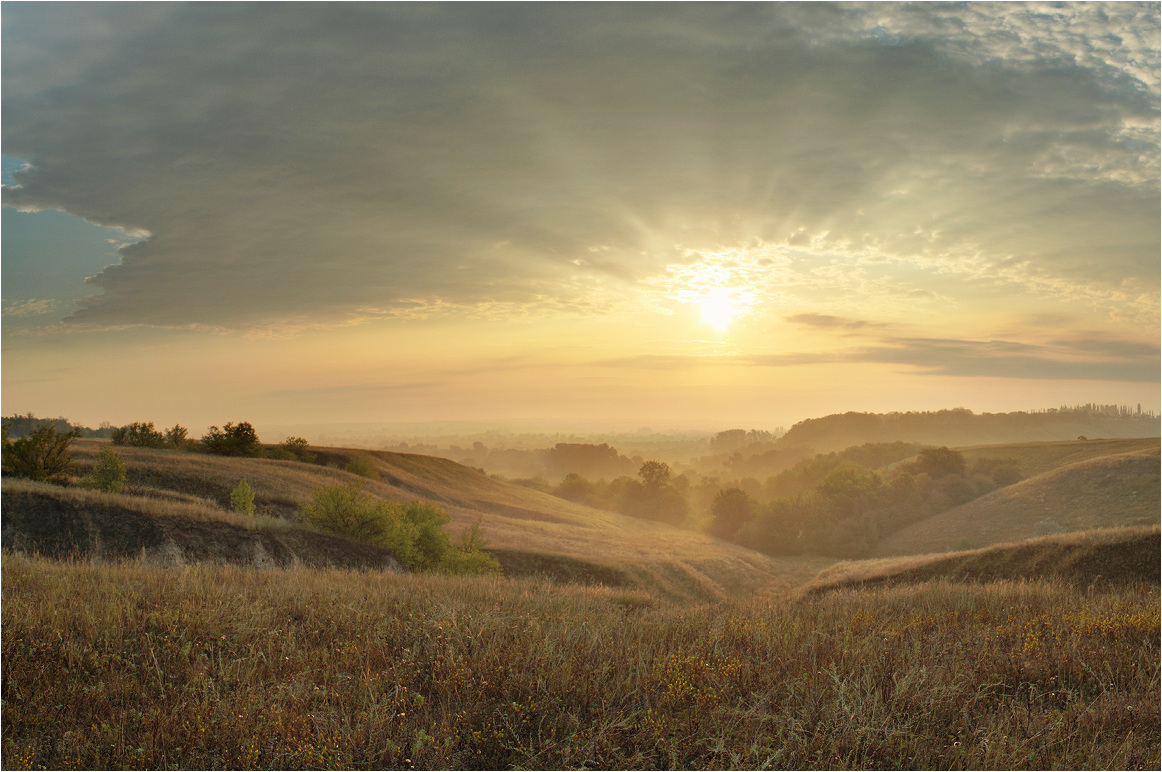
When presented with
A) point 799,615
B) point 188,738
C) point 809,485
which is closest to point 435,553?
point 799,615

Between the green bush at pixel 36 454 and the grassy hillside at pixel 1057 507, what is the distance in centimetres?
6793

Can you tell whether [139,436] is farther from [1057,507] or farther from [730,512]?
[1057,507]

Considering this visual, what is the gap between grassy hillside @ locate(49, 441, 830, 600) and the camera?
105 feet

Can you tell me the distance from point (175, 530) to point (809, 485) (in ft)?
335

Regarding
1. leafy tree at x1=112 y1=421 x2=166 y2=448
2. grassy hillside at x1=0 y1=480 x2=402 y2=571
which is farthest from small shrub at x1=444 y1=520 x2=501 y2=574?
leafy tree at x1=112 y1=421 x2=166 y2=448

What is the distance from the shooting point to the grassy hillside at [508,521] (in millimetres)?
32156

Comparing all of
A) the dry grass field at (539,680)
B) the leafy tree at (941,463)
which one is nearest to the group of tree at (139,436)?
the dry grass field at (539,680)

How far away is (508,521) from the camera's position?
51000mm

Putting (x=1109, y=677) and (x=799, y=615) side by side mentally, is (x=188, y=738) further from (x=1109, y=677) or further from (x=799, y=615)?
(x=1109, y=677)

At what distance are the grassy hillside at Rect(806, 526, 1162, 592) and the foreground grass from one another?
12.4 meters

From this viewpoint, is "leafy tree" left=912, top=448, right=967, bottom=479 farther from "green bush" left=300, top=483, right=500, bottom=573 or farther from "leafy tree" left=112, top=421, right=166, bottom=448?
"leafy tree" left=112, top=421, right=166, bottom=448

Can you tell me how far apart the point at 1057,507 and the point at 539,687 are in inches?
2690

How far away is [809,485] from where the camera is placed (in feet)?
344

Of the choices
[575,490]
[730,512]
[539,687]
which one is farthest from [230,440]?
[575,490]
